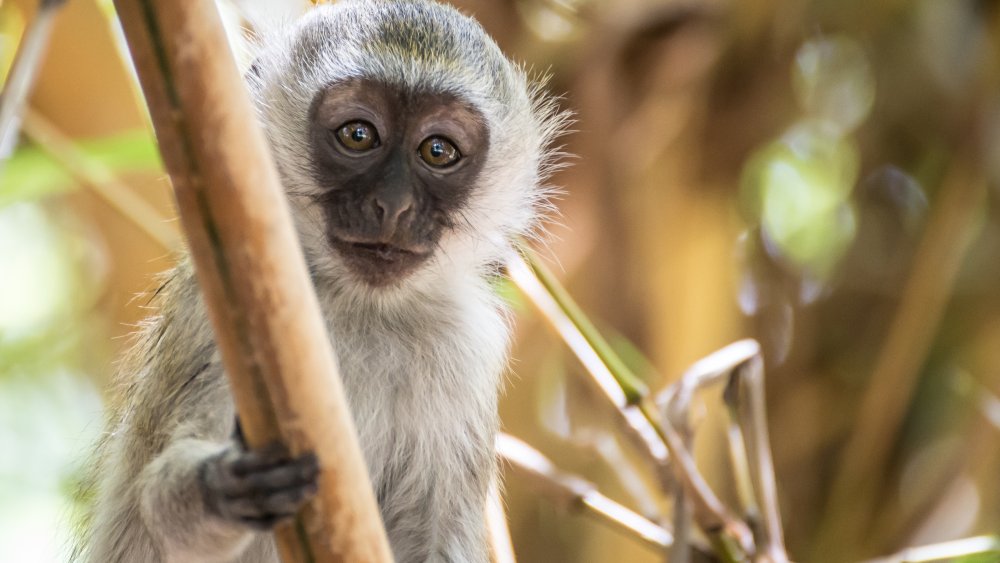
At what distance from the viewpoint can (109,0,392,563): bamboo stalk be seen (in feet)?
3.67

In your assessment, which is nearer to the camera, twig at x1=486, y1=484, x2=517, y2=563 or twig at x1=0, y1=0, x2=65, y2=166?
twig at x1=0, y1=0, x2=65, y2=166

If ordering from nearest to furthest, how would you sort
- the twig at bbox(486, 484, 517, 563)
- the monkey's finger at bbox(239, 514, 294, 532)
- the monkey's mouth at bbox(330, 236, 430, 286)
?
1. the monkey's finger at bbox(239, 514, 294, 532)
2. the monkey's mouth at bbox(330, 236, 430, 286)
3. the twig at bbox(486, 484, 517, 563)

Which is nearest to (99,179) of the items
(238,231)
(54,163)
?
(54,163)

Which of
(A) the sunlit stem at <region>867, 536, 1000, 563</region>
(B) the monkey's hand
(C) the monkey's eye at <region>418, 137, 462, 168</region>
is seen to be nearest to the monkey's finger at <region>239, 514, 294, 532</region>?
(B) the monkey's hand

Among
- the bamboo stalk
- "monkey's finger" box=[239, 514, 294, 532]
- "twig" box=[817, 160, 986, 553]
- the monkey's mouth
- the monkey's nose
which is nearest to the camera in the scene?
the bamboo stalk

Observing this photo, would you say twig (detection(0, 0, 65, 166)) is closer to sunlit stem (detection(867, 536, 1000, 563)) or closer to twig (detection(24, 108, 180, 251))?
twig (detection(24, 108, 180, 251))

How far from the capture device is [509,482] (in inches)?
162

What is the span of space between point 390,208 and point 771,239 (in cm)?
228

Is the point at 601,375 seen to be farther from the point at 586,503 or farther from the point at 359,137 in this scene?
the point at 359,137

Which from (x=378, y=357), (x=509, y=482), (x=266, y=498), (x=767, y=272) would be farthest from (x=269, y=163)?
(x=767, y=272)

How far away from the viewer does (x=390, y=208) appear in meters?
2.37

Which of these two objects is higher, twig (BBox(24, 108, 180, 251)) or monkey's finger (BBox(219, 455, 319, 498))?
twig (BBox(24, 108, 180, 251))

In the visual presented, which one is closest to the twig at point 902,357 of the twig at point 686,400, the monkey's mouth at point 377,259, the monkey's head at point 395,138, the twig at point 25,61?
the twig at point 686,400

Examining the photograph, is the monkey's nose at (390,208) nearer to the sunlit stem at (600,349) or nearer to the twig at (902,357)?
the sunlit stem at (600,349)
